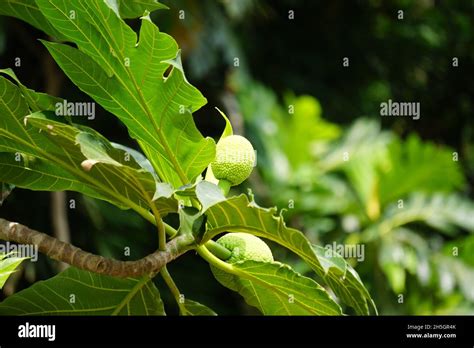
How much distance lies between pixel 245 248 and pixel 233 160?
0.31ft

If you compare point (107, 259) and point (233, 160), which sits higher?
point (233, 160)

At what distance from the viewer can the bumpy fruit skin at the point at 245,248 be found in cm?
91

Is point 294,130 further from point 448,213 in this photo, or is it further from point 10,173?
point 10,173

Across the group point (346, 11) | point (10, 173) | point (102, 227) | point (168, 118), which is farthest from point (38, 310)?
point (346, 11)

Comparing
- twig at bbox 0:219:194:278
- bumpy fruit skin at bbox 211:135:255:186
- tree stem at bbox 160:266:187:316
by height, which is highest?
bumpy fruit skin at bbox 211:135:255:186

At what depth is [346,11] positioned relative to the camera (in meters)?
4.99

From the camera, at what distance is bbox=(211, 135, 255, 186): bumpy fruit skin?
92cm

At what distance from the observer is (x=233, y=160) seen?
925 millimetres

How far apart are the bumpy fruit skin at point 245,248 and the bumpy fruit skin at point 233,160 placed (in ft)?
0.21

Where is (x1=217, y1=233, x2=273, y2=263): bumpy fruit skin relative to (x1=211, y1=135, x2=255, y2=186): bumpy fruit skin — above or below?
below

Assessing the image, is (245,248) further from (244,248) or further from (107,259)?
(107,259)

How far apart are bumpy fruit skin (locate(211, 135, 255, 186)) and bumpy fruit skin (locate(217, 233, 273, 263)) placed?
0.06m

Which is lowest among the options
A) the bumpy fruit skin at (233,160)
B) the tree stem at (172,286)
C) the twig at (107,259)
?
the tree stem at (172,286)

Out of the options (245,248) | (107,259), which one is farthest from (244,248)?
(107,259)
